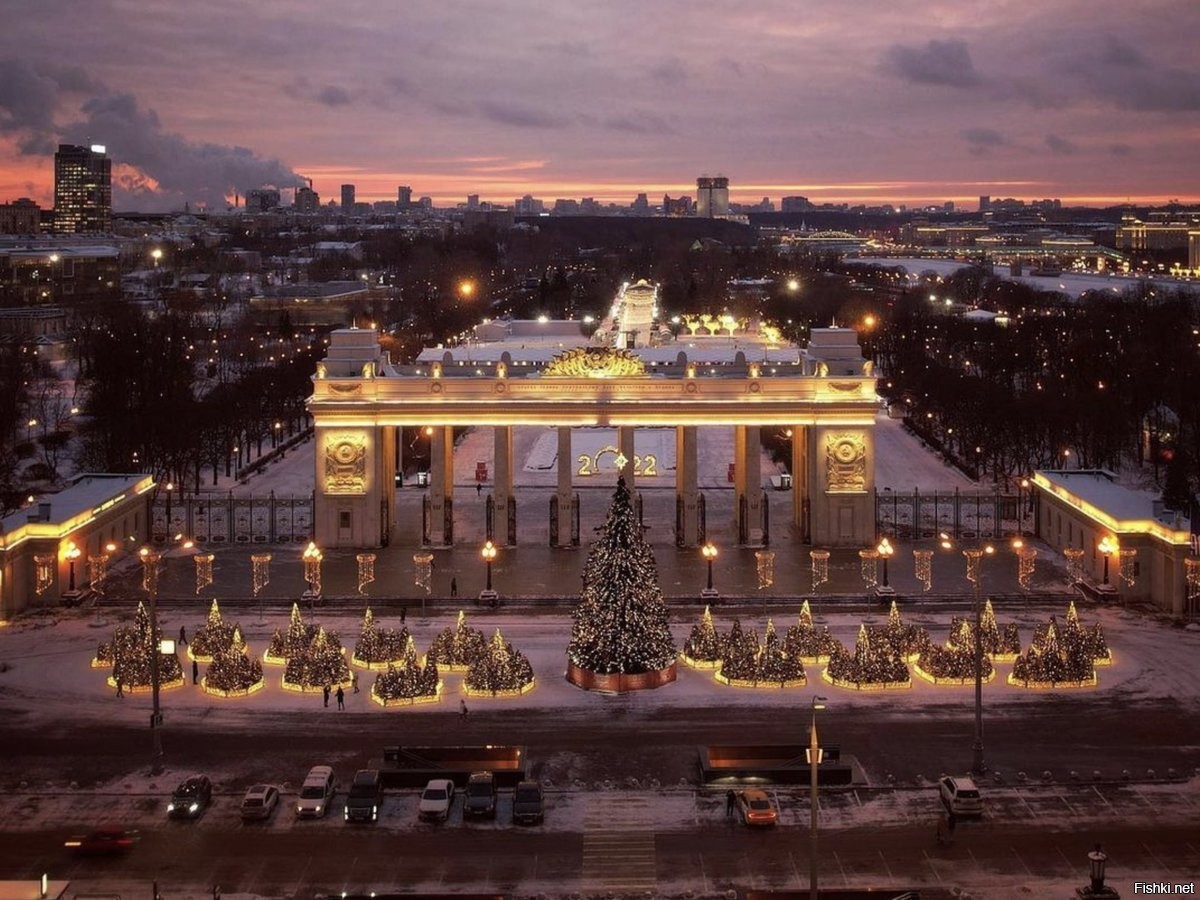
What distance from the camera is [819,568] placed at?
56.7 metres

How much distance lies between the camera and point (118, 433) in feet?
250

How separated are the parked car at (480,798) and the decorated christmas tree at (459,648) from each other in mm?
10353

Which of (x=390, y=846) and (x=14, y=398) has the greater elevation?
(x=14, y=398)

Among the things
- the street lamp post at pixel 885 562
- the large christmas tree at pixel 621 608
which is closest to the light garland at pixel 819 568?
the street lamp post at pixel 885 562

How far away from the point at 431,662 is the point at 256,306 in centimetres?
13959

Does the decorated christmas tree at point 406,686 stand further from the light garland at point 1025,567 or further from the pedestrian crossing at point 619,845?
the light garland at point 1025,567

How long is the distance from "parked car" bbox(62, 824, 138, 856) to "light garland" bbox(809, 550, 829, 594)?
92.6 ft

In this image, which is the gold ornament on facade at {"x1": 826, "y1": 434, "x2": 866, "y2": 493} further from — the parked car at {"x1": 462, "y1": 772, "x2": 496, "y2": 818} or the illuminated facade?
the parked car at {"x1": 462, "y1": 772, "x2": 496, "y2": 818}

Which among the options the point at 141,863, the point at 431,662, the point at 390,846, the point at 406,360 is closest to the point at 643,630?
the point at 431,662

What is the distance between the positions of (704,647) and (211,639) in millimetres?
14361

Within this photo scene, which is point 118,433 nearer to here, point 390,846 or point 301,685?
point 301,685

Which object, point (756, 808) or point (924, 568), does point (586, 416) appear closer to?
point (924, 568)

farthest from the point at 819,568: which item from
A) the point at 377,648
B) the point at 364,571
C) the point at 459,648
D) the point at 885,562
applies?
the point at 377,648

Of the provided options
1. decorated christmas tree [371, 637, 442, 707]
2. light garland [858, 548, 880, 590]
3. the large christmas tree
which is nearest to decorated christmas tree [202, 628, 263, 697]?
decorated christmas tree [371, 637, 442, 707]
